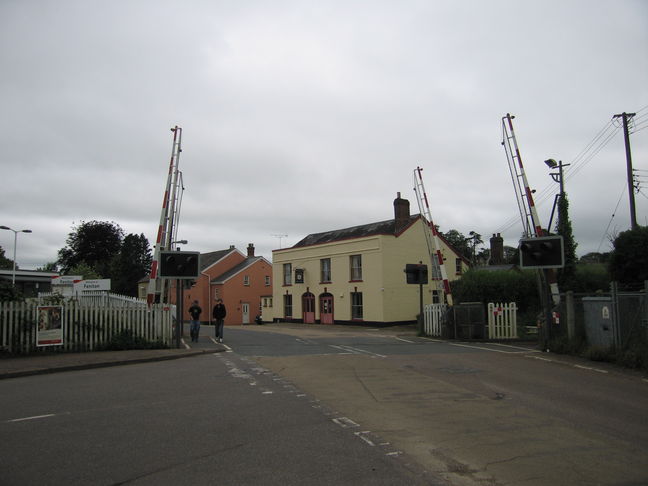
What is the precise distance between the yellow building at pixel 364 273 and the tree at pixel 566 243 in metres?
7.40

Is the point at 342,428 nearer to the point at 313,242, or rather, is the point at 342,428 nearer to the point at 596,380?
the point at 596,380

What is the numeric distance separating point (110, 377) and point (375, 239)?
27305 millimetres

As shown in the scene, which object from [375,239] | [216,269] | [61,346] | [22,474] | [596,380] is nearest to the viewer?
[22,474]

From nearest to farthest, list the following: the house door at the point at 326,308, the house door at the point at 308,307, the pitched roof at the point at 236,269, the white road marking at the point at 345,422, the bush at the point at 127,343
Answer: the white road marking at the point at 345,422, the bush at the point at 127,343, the house door at the point at 326,308, the house door at the point at 308,307, the pitched roof at the point at 236,269

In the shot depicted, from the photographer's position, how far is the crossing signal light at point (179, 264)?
16734mm

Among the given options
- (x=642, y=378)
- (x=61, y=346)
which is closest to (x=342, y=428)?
(x=642, y=378)

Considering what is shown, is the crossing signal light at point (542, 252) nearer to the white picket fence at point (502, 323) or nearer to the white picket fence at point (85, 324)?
the white picket fence at point (502, 323)

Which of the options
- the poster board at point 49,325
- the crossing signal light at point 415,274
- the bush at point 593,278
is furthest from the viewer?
the bush at point 593,278

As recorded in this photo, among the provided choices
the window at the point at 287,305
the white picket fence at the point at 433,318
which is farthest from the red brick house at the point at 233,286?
the white picket fence at the point at 433,318

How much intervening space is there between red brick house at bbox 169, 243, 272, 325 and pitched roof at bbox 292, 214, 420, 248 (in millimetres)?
11255

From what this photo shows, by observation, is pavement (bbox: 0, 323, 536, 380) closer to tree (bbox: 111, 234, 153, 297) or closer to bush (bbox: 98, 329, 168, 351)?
bush (bbox: 98, 329, 168, 351)

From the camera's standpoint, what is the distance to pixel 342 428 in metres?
6.62

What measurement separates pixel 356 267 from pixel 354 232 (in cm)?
523

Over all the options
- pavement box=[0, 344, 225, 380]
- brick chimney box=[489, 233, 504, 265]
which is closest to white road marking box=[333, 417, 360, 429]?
pavement box=[0, 344, 225, 380]
